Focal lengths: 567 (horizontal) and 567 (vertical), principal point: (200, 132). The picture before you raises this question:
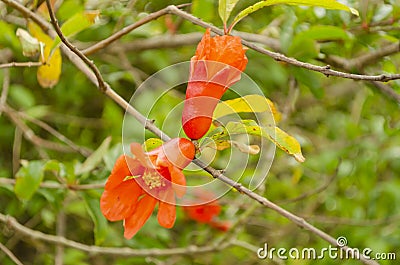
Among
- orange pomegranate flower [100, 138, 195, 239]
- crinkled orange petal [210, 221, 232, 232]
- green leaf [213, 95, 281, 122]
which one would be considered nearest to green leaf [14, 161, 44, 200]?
orange pomegranate flower [100, 138, 195, 239]

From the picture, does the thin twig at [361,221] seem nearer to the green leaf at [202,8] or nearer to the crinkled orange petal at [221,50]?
the green leaf at [202,8]

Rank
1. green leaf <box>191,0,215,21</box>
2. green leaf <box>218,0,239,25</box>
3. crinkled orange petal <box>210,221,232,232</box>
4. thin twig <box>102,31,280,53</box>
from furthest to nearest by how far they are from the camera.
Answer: crinkled orange petal <box>210,221,232,232</box>, thin twig <box>102,31,280,53</box>, green leaf <box>191,0,215,21</box>, green leaf <box>218,0,239,25</box>

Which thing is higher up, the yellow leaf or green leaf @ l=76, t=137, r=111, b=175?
the yellow leaf

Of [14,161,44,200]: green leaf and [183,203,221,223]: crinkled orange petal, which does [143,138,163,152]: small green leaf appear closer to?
[14,161,44,200]: green leaf

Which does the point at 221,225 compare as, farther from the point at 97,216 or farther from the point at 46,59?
the point at 46,59

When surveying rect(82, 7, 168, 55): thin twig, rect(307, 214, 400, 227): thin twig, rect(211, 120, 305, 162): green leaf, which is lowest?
rect(307, 214, 400, 227): thin twig

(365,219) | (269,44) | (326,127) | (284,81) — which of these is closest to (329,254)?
(365,219)

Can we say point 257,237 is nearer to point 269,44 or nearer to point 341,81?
point 341,81

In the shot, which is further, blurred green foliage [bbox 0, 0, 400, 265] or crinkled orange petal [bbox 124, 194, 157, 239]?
blurred green foliage [bbox 0, 0, 400, 265]
